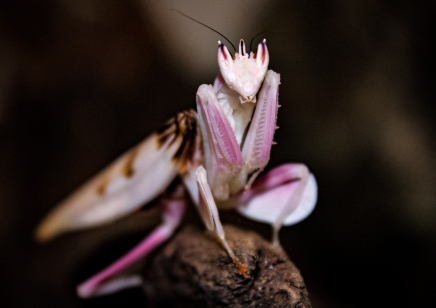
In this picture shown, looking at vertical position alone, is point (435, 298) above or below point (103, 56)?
below

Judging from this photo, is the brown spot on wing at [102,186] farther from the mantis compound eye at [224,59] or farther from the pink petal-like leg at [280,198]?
the mantis compound eye at [224,59]

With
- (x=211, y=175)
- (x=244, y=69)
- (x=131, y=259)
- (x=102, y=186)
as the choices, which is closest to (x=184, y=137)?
(x=211, y=175)

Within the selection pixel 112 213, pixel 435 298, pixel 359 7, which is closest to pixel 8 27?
pixel 112 213

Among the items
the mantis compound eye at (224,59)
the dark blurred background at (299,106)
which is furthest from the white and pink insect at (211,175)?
the dark blurred background at (299,106)

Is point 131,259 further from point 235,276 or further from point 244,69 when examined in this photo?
point 244,69

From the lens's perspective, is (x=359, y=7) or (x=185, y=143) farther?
(x=359, y=7)

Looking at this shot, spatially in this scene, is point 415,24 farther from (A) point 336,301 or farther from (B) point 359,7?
(A) point 336,301

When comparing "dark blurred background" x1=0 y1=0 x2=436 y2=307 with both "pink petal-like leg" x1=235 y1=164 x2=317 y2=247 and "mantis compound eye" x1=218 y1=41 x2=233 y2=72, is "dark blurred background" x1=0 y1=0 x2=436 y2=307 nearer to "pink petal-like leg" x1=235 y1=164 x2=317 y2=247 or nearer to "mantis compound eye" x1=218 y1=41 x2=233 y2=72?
"pink petal-like leg" x1=235 y1=164 x2=317 y2=247
